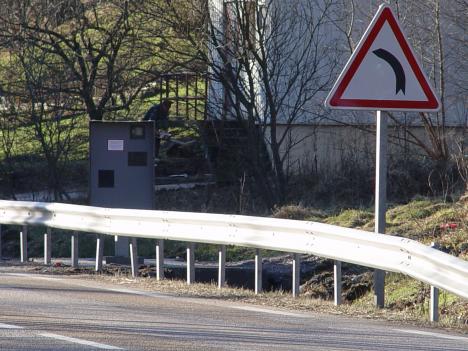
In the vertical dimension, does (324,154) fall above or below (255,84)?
below

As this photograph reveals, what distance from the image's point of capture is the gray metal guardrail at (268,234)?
7852 mm

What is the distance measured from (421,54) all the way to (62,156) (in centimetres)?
837

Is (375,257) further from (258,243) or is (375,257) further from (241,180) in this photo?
(241,180)

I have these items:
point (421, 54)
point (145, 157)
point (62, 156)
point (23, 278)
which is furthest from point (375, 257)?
point (62, 156)

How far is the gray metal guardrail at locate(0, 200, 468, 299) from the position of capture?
785 centimetres

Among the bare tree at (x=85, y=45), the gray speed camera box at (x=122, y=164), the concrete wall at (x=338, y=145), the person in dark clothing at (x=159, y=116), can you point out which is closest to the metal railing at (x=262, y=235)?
the gray speed camera box at (x=122, y=164)

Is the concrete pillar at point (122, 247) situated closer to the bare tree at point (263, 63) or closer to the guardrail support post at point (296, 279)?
the guardrail support post at point (296, 279)

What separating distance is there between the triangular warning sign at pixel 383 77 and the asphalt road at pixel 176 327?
185cm

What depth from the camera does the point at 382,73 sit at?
828 centimetres

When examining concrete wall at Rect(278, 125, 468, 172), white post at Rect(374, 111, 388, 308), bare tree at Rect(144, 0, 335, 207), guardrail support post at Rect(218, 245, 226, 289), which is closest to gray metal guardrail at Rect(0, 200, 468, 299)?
guardrail support post at Rect(218, 245, 226, 289)

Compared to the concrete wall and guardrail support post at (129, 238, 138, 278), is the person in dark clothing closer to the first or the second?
the concrete wall

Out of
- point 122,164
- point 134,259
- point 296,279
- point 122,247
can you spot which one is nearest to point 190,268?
point 134,259

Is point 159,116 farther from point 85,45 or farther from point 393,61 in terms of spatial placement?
point 393,61

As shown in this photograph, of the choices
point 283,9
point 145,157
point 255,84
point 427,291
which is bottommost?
point 427,291
